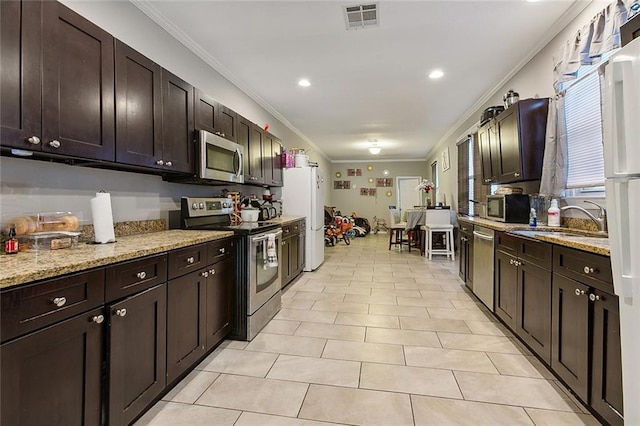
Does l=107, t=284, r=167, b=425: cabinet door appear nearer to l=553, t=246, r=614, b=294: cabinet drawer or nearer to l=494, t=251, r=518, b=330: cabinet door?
l=553, t=246, r=614, b=294: cabinet drawer

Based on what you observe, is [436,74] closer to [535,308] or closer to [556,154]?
[556,154]

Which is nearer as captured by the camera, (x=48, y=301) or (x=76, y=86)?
(x=48, y=301)

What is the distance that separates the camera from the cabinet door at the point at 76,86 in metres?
1.40

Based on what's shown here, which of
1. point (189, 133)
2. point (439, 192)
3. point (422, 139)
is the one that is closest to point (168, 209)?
point (189, 133)

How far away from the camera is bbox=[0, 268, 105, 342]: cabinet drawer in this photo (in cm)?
94

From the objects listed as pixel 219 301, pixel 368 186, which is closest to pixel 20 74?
pixel 219 301

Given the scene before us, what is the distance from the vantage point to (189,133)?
2471mm

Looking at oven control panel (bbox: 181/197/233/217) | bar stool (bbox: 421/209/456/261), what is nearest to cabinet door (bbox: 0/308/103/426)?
oven control panel (bbox: 181/197/233/217)

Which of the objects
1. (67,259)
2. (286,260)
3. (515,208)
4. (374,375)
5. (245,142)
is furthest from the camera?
(286,260)

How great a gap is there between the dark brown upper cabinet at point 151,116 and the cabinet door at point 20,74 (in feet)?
1.49

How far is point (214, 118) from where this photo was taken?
286 centimetres

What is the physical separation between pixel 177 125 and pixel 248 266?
1213 millimetres

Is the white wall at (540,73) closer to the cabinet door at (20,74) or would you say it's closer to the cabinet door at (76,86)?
the cabinet door at (76,86)

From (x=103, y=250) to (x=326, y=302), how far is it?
239 centimetres
